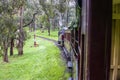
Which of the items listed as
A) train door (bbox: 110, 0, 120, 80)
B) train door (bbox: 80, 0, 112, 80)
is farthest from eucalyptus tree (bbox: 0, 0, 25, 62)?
train door (bbox: 80, 0, 112, 80)

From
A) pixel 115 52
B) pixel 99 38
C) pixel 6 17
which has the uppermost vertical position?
pixel 6 17

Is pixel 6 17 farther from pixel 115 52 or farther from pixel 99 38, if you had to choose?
pixel 99 38

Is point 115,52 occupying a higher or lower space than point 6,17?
lower

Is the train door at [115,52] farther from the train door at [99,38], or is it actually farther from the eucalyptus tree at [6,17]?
the eucalyptus tree at [6,17]

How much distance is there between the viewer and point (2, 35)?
52.0 feet

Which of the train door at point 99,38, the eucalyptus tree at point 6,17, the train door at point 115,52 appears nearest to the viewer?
the train door at point 99,38

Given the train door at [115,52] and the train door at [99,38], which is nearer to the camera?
the train door at [99,38]

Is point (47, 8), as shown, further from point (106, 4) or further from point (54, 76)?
point (106, 4)

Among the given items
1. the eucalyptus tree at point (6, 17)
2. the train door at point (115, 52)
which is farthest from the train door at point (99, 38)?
the eucalyptus tree at point (6, 17)

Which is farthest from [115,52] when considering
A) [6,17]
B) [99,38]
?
[6,17]

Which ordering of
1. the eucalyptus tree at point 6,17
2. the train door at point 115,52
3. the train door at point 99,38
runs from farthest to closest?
the eucalyptus tree at point 6,17 < the train door at point 115,52 < the train door at point 99,38

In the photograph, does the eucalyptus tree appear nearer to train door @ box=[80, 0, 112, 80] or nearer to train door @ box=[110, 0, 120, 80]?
train door @ box=[110, 0, 120, 80]

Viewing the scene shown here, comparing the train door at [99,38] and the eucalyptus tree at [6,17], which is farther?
the eucalyptus tree at [6,17]

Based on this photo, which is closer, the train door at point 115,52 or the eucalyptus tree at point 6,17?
the train door at point 115,52
